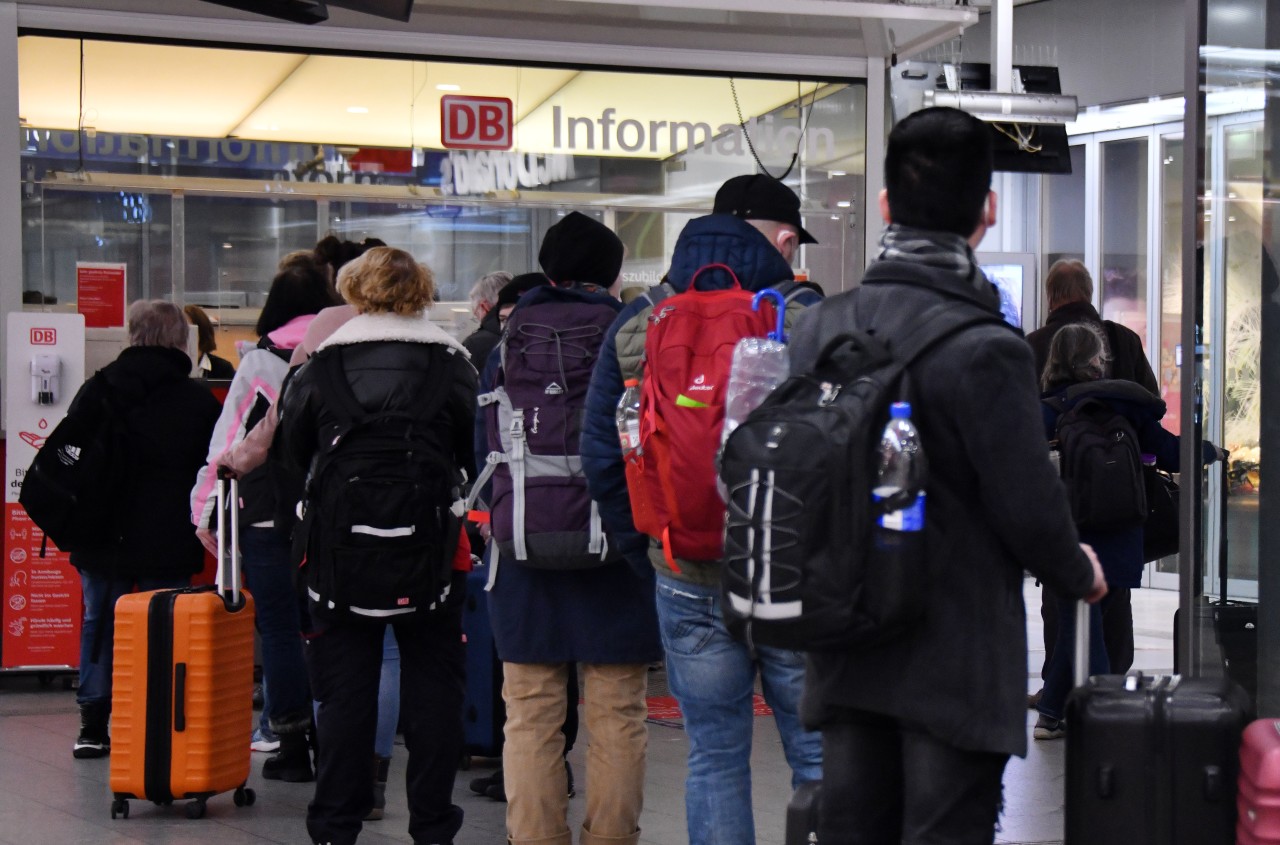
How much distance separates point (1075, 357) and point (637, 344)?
351 centimetres

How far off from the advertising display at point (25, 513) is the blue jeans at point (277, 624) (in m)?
2.31

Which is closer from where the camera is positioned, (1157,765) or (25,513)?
(1157,765)

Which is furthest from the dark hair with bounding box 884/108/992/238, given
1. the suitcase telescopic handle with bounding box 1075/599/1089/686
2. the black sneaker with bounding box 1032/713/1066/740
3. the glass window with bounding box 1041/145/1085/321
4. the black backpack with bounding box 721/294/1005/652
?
the glass window with bounding box 1041/145/1085/321

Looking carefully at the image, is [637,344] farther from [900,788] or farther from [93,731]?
[93,731]

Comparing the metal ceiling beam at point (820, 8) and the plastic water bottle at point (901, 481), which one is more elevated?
the metal ceiling beam at point (820, 8)

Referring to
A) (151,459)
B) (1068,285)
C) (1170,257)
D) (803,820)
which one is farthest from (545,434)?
(1170,257)

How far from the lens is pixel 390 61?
9.45 meters

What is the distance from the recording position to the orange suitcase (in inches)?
214

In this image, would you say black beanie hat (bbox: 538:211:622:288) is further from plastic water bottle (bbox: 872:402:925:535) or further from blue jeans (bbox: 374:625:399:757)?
plastic water bottle (bbox: 872:402:925:535)

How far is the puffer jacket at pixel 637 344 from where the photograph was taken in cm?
384

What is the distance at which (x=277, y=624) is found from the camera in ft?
19.9

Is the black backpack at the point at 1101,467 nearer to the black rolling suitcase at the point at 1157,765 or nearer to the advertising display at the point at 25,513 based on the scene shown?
the black rolling suitcase at the point at 1157,765

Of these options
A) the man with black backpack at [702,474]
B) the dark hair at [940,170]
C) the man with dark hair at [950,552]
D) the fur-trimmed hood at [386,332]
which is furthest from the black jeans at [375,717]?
the dark hair at [940,170]

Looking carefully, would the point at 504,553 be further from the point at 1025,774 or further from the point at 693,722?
the point at 1025,774
